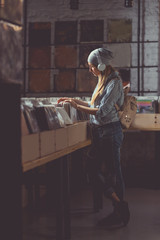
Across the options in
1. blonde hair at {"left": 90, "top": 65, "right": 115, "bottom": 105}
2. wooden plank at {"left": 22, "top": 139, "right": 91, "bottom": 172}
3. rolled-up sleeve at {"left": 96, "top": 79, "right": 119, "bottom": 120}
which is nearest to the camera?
wooden plank at {"left": 22, "top": 139, "right": 91, "bottom": 172}

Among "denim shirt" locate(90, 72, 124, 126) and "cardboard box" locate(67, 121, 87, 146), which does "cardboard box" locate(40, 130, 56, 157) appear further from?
"denim shirt" locate(90, 72, 124, 126)

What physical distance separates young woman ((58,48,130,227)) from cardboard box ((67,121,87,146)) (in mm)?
110

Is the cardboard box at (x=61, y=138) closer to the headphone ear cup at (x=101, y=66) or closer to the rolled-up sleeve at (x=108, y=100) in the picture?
the rolled-up sleeve at (x=108, y=100)

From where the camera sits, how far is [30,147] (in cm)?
255

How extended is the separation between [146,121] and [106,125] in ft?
4.68

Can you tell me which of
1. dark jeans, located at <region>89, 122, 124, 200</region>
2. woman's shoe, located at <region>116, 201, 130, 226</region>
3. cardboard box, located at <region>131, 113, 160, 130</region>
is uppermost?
cardboard box, located at <region>131, 113, 160, 130</region>

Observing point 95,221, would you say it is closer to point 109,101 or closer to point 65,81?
point 109,101

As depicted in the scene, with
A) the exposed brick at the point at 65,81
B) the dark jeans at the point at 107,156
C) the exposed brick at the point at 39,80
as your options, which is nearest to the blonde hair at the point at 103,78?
the dark jeans at the point at 107,156

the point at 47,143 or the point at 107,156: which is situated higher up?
the point at 47,143

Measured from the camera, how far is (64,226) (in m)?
3.55

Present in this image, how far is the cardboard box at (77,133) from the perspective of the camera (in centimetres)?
343

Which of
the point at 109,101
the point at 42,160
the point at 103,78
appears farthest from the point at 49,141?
the point at 103,78

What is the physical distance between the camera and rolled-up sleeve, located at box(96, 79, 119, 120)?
364cm

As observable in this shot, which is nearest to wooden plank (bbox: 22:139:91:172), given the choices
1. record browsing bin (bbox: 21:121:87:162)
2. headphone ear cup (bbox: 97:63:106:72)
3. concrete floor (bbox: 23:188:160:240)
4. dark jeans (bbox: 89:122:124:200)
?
record browsing bin (bbox: 21:121:87:162)
